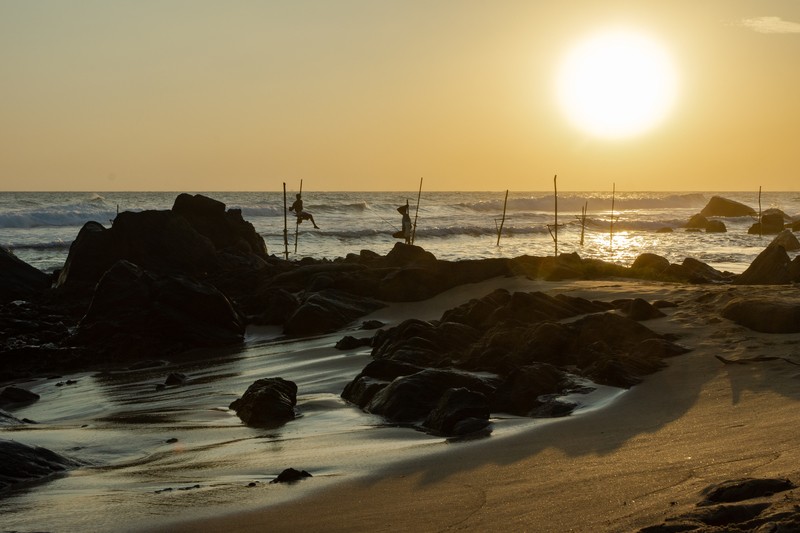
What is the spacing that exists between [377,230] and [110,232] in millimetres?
42670

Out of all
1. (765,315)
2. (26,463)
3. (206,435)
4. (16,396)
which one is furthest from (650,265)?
(26,463)

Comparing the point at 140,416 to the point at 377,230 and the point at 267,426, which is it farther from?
the point at 377,230

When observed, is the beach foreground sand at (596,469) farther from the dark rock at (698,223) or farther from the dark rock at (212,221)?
the dark rock at (698,223)

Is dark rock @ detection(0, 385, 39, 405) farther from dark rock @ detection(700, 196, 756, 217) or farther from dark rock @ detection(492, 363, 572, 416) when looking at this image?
dark rock @ detection(700, 196, 756, 217)

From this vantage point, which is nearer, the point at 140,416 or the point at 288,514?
the point at 288,514

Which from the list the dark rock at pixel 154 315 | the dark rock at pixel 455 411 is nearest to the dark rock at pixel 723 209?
the dark rock at pixel 154 315

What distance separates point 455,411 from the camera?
8234 mm

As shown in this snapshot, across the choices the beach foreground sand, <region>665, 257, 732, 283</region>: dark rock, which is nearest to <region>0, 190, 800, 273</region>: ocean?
<region>665, 257, 732, 283</region>: dark rock

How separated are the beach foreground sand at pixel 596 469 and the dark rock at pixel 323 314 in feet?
29.1

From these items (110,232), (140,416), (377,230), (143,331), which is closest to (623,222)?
(377,230)

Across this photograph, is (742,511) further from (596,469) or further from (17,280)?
(17,280)

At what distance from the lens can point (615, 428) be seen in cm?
752

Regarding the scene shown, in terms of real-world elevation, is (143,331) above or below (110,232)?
below

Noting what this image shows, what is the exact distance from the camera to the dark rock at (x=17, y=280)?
24.2m
